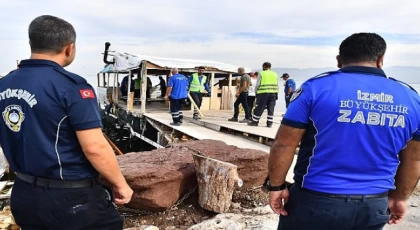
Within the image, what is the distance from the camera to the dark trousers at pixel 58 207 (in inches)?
73.1

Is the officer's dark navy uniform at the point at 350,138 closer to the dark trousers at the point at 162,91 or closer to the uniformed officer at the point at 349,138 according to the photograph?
the uniformed officer at the point at 349,138

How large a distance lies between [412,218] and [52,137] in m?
4.13

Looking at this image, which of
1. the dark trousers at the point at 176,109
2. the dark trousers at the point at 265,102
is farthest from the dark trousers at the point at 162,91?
the dark trousers at the point at 265,102

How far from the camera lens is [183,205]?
4.46 meters

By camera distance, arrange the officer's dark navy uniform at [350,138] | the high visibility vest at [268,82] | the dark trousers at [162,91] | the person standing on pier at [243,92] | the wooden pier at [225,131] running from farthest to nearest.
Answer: the dark trousers at [162,91] → the person standing on pier at [243,92] → the high visibility vest at [268,82] → the wooden pier at [225,131] → the officer's dark navy uniform at [350,138]

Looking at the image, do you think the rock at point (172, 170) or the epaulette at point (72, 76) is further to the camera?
the rock at point (172, 170)

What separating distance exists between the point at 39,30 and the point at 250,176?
3555mm

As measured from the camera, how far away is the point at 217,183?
13.4 feet

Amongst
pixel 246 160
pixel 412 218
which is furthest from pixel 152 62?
pixel 412 218

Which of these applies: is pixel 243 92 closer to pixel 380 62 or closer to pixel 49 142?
pixel 380 62

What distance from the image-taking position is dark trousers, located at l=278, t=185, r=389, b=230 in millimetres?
1812

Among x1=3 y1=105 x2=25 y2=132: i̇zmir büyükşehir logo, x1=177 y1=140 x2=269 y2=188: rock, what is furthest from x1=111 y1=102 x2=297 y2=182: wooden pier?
x1=3 y1=105 x2=25 y2=132: i̇zmir büyükşehir logo

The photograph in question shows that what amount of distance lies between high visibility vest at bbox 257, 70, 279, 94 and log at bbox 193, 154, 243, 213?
17.9 ft

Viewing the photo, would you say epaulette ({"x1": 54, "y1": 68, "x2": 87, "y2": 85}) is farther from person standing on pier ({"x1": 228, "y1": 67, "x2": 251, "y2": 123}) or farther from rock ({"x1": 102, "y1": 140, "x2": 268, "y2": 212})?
person standing on pier ({"x1": 228, "y1": 67, "x2": 251, "y2": 123})
